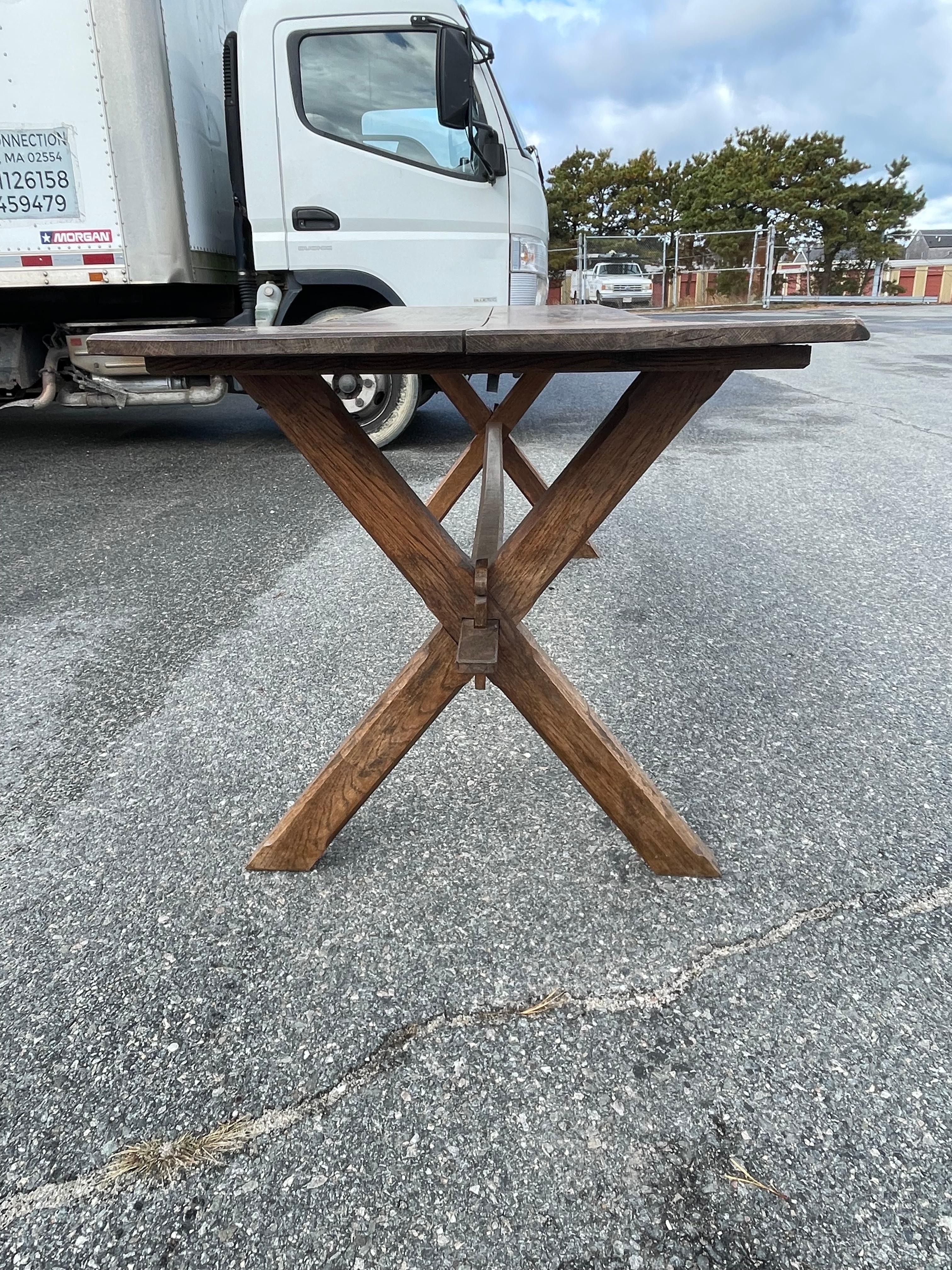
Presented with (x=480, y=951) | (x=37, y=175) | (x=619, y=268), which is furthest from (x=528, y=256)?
(x=619, y=268)

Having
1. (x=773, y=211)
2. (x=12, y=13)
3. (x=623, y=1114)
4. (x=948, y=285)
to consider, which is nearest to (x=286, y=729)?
(x=623, y=1114)

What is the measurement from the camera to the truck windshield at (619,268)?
2488cm

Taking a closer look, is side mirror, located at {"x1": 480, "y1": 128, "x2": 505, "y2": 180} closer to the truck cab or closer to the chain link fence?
the truck cab

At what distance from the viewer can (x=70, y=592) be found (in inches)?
132

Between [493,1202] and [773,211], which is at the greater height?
[773,211]

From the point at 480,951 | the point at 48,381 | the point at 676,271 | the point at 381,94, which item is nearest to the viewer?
the point at 480,951

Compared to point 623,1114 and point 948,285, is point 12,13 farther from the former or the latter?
point 948,285

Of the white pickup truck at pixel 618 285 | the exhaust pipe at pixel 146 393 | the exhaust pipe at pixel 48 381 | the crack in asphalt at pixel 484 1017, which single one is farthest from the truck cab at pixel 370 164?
the white pickup truck at pixel 618 285

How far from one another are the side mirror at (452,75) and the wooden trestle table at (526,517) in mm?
3193

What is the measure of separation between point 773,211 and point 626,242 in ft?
21.7

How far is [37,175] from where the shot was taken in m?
4.68

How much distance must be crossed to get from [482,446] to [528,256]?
8.93 feet

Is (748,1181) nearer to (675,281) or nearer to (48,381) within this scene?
(48,381)

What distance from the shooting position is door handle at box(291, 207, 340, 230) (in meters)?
5.06
